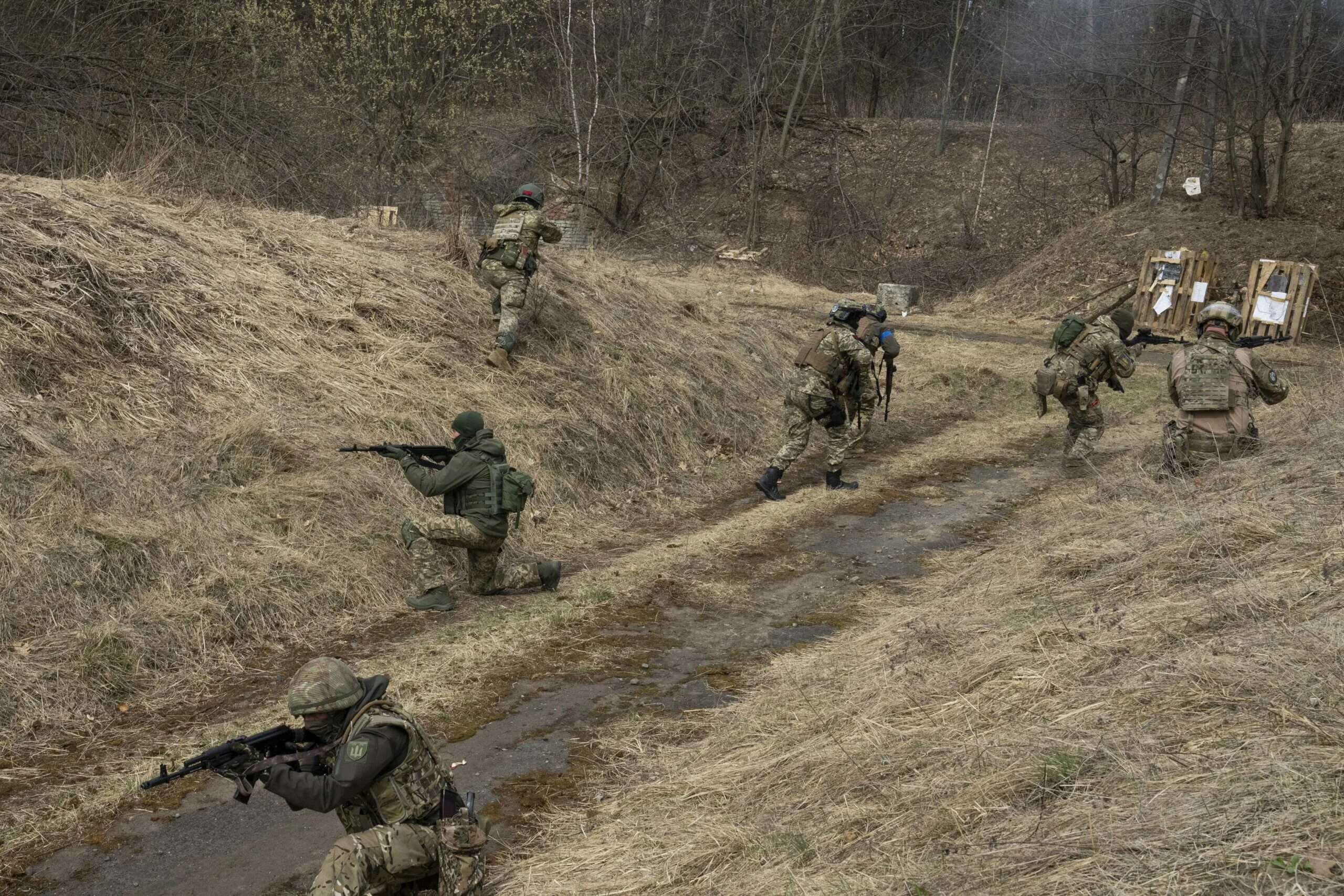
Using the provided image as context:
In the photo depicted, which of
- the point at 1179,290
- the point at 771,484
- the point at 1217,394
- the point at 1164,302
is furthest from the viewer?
the point at 1179,290

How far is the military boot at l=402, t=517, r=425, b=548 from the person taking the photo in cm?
805

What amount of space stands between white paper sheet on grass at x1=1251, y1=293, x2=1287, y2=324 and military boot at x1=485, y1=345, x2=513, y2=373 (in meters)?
14.4

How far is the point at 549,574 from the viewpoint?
847cm

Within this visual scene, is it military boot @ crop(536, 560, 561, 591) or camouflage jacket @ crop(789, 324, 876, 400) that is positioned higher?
camouflage jacket @ crop(789, 324, 876, 400)

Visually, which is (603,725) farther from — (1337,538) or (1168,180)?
(1168,180)

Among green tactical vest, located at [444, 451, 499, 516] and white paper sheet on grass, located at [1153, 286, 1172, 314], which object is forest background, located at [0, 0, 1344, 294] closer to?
white paper sheet on grass, located at [1153, 286, 1172, 314]

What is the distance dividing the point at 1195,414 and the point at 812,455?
4.56m

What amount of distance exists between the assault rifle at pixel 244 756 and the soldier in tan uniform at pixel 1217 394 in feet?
25.6

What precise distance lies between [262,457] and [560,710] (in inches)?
149

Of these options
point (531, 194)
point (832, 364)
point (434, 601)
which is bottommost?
point (434, 601)

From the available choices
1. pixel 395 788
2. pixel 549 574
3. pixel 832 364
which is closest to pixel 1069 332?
pixel 832 364

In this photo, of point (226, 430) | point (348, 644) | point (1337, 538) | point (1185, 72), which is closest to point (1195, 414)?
point (1337, 538)

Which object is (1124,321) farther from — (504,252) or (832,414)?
(504,252)

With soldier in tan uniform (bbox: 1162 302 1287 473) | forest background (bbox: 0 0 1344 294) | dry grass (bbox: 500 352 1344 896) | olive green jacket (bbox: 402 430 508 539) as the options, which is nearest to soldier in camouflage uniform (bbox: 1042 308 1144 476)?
soldier in tan uniform (bbox: 1162 302 1287 473)
